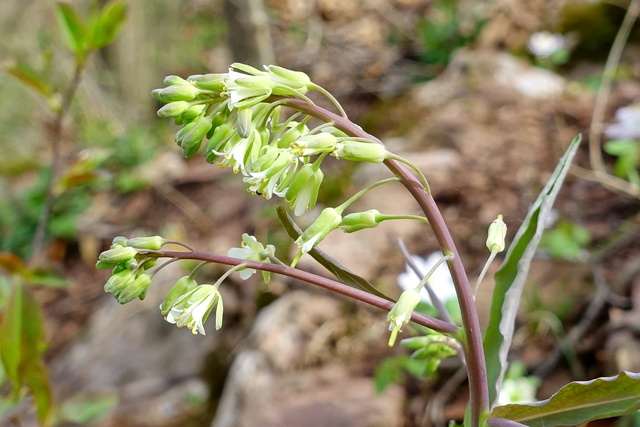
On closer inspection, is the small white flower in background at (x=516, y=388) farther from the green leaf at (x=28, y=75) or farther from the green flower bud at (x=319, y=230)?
the green leaf at (x=28, y=75)

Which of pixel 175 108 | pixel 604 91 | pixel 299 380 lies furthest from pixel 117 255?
pixel 604 91

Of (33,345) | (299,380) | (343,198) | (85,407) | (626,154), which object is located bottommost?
(299,380)

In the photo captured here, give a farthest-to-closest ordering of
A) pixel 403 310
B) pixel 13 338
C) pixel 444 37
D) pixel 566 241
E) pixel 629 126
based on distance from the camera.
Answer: pixel 444 37 < pixel 629 126 < pixel 566 241 < pixel 13 338 < pixel 403 310

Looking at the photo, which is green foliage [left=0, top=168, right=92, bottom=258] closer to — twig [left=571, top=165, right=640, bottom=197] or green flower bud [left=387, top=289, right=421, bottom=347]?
twig [left=571, top=165, right=640, bottom=197]

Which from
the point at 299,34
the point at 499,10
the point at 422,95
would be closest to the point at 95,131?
the point at 299,34

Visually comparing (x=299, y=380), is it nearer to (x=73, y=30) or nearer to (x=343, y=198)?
(x=343, y=198)

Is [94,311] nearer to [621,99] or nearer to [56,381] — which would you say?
[56,381]
